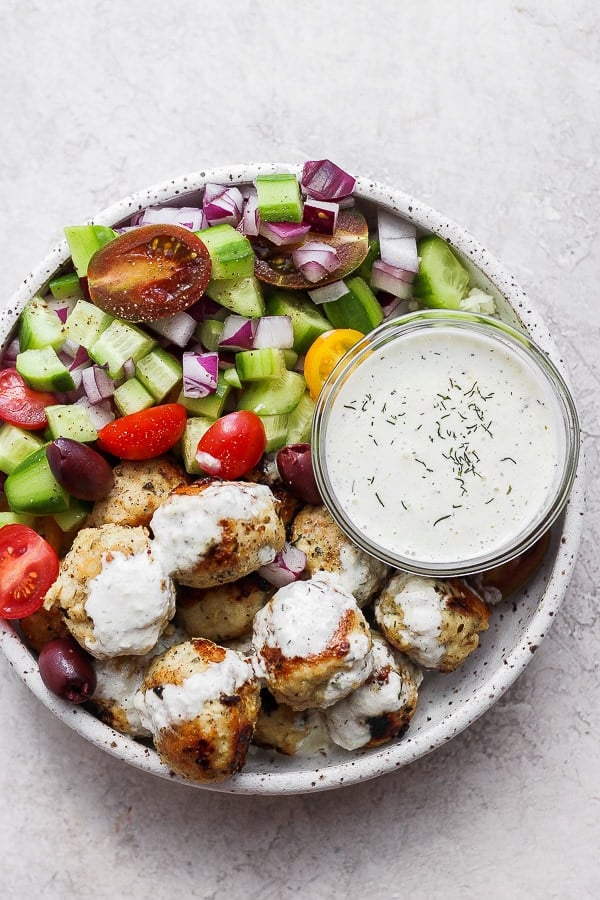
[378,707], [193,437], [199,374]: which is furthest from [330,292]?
[378,707]

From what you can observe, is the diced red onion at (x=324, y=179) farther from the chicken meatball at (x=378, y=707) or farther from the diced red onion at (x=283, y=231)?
the chicken meatball at (x=378, y=707)

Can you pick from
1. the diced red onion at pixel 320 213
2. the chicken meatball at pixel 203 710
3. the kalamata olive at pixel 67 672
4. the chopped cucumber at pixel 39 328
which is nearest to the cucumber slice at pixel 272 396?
the diced red onion at pixel 320 213

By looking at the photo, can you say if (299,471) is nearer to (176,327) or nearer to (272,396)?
(272,396)

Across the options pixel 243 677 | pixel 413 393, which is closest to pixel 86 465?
pixel 243 677

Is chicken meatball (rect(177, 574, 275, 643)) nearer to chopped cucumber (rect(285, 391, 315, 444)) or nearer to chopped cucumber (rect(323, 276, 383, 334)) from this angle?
chopped cucumber (rect(285, 391, 315, 444))

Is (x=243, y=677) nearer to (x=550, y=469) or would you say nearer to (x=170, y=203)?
(x=550, y=469)

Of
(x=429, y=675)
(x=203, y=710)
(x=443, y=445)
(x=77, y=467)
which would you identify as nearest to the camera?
(x=203, y=710)

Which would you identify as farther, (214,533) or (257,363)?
(257,363)
